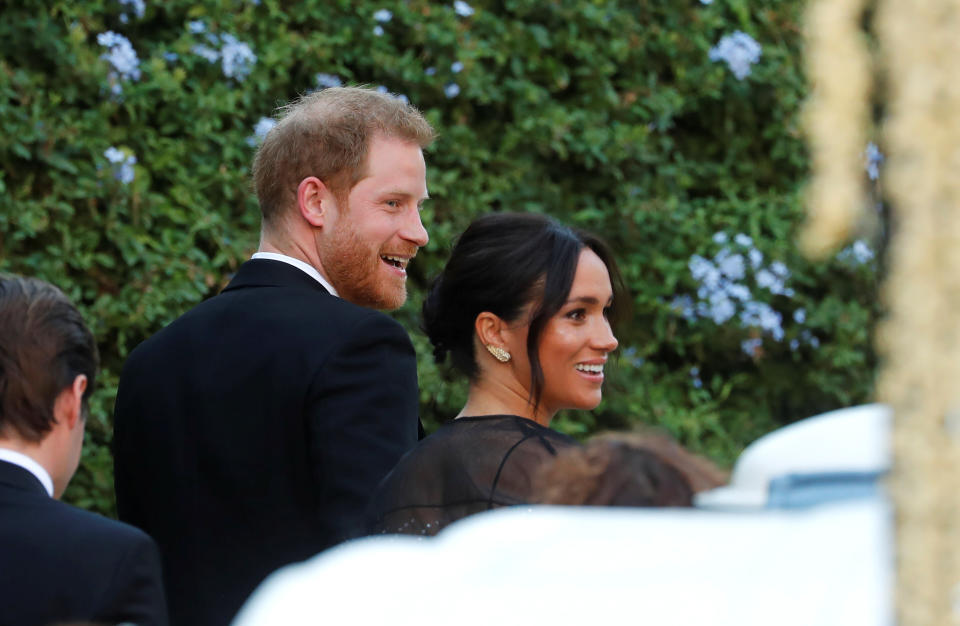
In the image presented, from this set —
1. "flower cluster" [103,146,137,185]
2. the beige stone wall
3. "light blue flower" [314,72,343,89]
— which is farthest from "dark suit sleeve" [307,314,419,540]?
"light blue flower" [314,72,343,89]

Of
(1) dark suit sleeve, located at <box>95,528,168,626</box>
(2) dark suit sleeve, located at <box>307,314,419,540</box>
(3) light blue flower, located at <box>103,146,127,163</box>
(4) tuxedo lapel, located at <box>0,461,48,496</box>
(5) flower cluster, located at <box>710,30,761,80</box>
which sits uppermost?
(5) flower cluster, located at <box>710,30,761,80</box>

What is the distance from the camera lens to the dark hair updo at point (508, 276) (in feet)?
9.23

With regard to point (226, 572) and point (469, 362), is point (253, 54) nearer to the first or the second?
point (469, 362)

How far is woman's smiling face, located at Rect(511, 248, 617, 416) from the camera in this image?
2.80 m

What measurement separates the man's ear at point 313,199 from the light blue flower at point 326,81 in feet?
6.19

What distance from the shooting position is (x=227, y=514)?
96.6 inches

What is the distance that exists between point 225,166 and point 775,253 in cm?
233

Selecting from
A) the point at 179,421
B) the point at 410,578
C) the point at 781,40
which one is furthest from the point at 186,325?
the point at 781,40

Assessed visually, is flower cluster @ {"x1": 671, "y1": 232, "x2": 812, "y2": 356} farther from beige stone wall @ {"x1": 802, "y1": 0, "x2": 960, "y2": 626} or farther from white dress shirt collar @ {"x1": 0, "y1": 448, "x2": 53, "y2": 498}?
beige stone wall @ {"x1": 802, "y1": 0, "x2": 960, "y2": 626}

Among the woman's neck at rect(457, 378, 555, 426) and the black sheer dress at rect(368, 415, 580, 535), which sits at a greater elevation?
the woman's neck at rect(457, 378, 555, 426)

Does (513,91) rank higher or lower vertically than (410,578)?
higher

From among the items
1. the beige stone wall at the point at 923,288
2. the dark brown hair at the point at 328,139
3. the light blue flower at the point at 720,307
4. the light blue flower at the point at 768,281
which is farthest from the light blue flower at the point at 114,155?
the beige stone wall at the point at 923,288

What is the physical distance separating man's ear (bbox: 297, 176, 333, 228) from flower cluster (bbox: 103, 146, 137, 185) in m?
1.55

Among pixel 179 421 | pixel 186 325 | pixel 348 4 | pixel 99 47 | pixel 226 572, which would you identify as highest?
pixel 348 4
